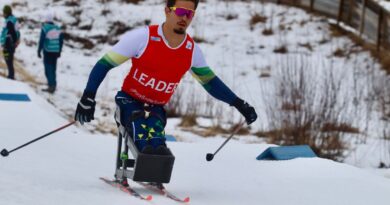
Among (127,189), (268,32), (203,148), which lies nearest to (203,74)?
(127,189)

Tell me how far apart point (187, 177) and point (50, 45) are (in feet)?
22.8

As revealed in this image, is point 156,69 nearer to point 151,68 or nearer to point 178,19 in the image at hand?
point 151,68

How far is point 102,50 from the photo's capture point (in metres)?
Result: 16.3

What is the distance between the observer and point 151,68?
4316mm

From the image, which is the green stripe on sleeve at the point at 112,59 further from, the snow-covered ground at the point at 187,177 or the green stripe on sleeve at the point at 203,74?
the snow-covered ground at the point at 187,177

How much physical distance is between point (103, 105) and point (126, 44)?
23.6 ft

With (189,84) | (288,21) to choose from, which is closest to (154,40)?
(189,84)

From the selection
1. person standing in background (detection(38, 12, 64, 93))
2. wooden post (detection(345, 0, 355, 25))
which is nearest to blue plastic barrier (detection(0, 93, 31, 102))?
A: person standing in background (detection(38, 12, 64, 93))

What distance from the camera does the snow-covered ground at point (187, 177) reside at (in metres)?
4.04

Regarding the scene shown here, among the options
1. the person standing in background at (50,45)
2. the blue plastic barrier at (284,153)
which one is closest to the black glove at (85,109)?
the blue plastic barrier at (284,153)

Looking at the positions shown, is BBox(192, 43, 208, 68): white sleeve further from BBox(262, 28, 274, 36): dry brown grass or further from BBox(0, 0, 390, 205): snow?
BBox(262, 28, 274, 36): dry brown grass

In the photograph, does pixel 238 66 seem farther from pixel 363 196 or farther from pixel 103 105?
pixel 363 196

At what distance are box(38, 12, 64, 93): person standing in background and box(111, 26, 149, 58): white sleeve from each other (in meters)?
7.47

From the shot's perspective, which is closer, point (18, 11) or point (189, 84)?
point (189, 84)
